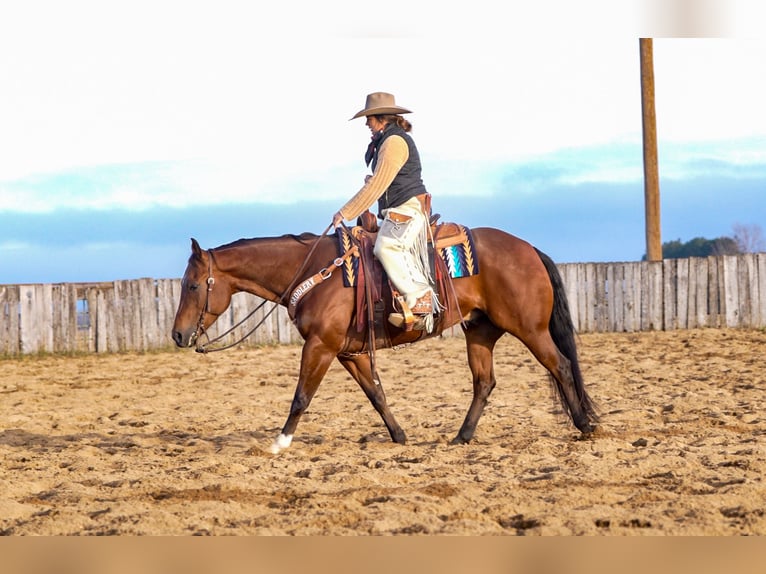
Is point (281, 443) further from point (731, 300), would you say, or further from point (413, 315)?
point (731, 300)

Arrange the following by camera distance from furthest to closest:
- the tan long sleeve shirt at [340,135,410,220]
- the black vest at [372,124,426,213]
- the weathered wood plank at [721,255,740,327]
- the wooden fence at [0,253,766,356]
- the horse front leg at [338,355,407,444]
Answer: the weathered wood plank at [721,255,740,327]
the wooden fence at [0,253,766,356]
the horse front leg at [338,355,407,444]
the black vest at [372,124,426,213]
the tan long sleeve shirt at [340,135,410,220]

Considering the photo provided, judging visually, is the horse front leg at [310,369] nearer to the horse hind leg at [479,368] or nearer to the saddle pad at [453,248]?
the saddle pad at [453,248]

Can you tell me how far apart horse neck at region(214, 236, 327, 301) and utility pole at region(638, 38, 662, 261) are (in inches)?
519

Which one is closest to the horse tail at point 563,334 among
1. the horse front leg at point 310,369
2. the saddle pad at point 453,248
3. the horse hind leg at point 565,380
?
the horse hind leg at point 565,380

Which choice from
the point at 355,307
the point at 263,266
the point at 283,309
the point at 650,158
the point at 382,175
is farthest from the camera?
the point at 650,158

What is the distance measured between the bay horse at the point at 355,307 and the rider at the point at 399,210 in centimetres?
27

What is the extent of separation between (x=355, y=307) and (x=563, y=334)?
72.1 inches

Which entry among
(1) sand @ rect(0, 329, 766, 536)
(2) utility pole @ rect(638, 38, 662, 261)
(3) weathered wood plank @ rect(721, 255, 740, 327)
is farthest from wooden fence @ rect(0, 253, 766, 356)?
(1) sand @ rect(0, 329, 766, 536)

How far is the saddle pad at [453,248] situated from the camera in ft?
25.1

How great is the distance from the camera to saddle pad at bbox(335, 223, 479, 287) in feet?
25.1

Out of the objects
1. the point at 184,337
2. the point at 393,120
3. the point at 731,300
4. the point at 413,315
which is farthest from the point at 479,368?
the point at 731,300

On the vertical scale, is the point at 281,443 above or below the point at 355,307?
below

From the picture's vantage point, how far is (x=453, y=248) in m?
7.73

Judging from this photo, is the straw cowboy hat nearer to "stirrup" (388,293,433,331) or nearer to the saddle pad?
the saddle pad
